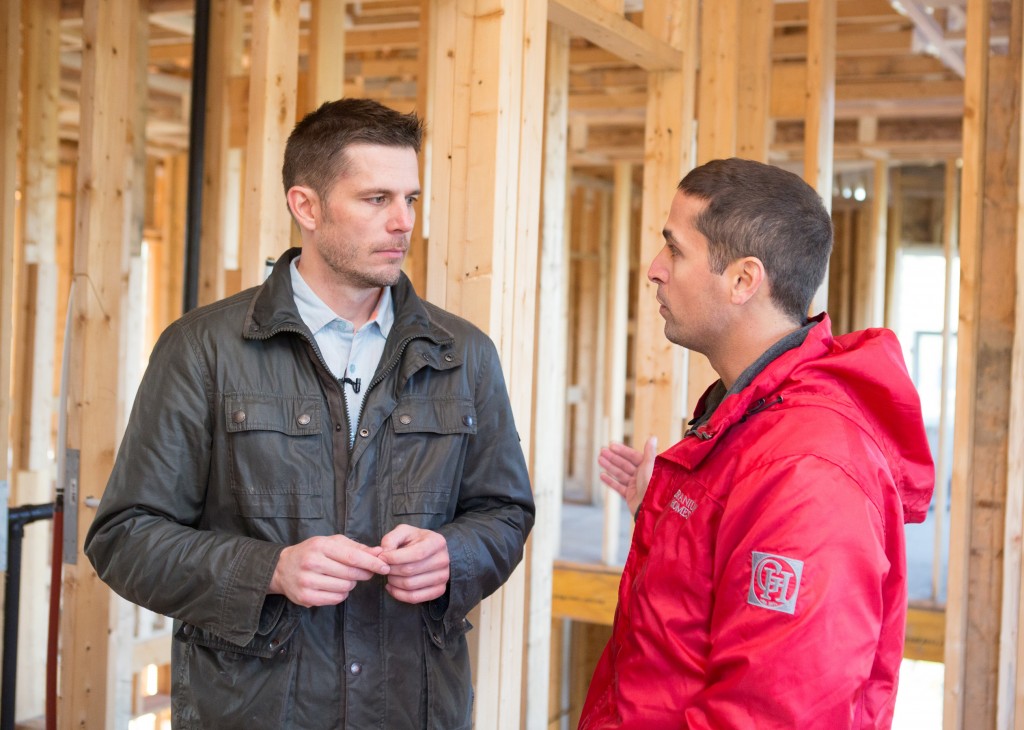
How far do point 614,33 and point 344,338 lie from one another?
4.12 ft

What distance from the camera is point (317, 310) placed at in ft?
6.16

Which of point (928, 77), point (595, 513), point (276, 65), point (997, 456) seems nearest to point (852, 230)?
point (595, 513)

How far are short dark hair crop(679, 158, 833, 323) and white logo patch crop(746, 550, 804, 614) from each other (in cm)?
→ 44

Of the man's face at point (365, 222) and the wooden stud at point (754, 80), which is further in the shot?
the wooden stud at point (754, 80)

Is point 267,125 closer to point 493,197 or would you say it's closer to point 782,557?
point 493,197

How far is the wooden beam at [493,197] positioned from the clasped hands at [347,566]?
0.55 meters

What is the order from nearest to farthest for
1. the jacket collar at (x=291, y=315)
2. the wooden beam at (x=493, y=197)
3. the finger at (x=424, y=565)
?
the finger at (x=424, y=565), the jacket collar at (x=291, y=315), the wooden beam at (x=493, y=197)

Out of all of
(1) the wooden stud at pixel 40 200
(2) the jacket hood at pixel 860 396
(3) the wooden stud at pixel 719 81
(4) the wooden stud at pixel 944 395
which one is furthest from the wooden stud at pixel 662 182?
(4) the wooden stud at pixel 944 395

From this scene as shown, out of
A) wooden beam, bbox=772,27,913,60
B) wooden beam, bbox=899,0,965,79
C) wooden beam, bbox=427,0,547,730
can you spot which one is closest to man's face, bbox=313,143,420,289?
wooden beam, bbox=427,0,547,730

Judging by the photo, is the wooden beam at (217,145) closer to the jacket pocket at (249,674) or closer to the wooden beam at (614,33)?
the wooden beam at (614,33)

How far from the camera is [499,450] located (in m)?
1.96

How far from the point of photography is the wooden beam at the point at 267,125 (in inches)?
102

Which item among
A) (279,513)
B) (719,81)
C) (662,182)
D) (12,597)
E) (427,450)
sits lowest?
(12,597)

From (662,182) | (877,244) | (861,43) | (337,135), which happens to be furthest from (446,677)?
(877,244)
